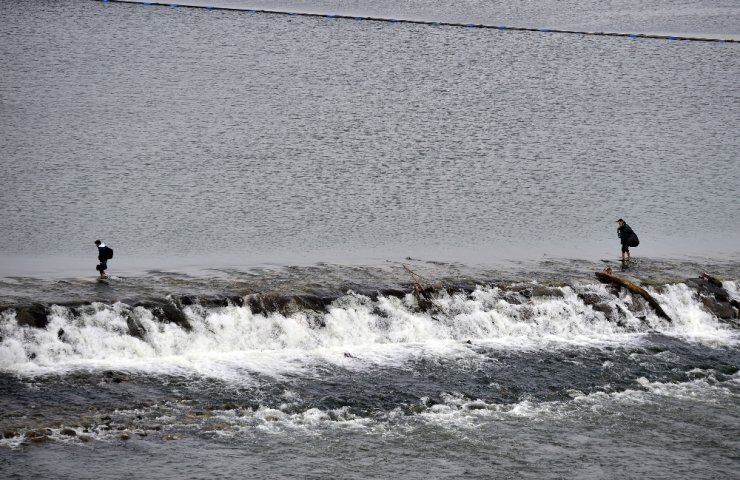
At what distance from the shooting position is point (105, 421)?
24.8 metres

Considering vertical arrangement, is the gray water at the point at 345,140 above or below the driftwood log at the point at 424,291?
above

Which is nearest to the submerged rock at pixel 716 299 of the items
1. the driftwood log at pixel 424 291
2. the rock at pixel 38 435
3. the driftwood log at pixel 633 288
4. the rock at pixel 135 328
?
the driftwood log at pixel 633 288

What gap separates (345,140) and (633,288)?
26881 millimetres

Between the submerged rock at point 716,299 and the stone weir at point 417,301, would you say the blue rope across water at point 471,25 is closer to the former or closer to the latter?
the submerged rock at point 716,299

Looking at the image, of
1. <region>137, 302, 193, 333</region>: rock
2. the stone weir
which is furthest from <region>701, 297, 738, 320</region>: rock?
<region>137, 302, 193, 333</region>: rock

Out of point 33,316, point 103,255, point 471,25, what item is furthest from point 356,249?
point 471,25

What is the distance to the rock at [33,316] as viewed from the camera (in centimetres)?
2938

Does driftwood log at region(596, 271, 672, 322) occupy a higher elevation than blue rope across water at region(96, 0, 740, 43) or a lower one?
lower

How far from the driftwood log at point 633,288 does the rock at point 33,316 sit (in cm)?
2017

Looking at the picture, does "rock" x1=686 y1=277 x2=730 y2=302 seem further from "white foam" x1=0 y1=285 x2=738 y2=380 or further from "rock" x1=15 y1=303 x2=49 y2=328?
"rock" x1=15 y1=303 x2=49 y2=328

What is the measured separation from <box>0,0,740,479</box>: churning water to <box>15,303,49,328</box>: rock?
79mm

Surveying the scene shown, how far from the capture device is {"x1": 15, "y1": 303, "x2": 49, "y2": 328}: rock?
2938cm

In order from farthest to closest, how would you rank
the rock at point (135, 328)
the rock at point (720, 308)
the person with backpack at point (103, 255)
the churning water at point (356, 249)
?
the rock at point (720, 308), the person with backpack at point (103, 255), the rock at point (135, 328), the churning water at point (356, 249)

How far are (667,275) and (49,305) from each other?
77.0 feet
